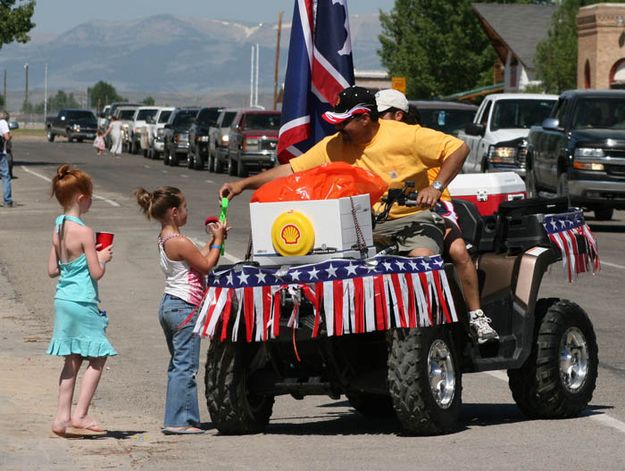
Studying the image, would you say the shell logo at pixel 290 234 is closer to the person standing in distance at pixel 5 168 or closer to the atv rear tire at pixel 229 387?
the atv rear tire at pixel 229 387

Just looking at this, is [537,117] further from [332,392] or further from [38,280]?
[332,392]

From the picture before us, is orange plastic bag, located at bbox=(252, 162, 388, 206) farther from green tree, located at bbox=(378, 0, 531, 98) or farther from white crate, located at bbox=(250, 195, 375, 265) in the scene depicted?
green tree, located at bbox=(378, 0, 531, 98)

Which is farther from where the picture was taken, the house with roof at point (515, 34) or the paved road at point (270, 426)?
the house with roof at point (515, 34)

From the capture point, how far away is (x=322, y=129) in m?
12.1

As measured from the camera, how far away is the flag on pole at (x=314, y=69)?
39.1 ft

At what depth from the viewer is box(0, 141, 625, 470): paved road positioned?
797 centimetres

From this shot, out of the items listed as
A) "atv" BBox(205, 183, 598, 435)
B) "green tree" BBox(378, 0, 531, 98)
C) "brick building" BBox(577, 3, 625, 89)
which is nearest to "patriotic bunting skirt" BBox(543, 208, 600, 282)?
"atv" BBox(205, 183, 598, 435)

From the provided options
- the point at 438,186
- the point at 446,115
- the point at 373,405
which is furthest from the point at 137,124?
the point at 438,186

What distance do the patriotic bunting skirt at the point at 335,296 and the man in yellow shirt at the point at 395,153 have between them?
37cm

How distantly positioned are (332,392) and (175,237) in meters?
1.13

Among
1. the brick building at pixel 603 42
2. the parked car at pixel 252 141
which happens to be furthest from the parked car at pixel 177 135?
the brick building at pixel 603 42

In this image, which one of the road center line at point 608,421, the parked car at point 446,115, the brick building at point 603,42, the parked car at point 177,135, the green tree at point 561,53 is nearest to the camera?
the road center line at point 608,421

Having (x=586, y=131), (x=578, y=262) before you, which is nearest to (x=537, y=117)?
(x=586, y=131)

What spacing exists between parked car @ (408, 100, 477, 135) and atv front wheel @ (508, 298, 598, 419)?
23614 millimetres
